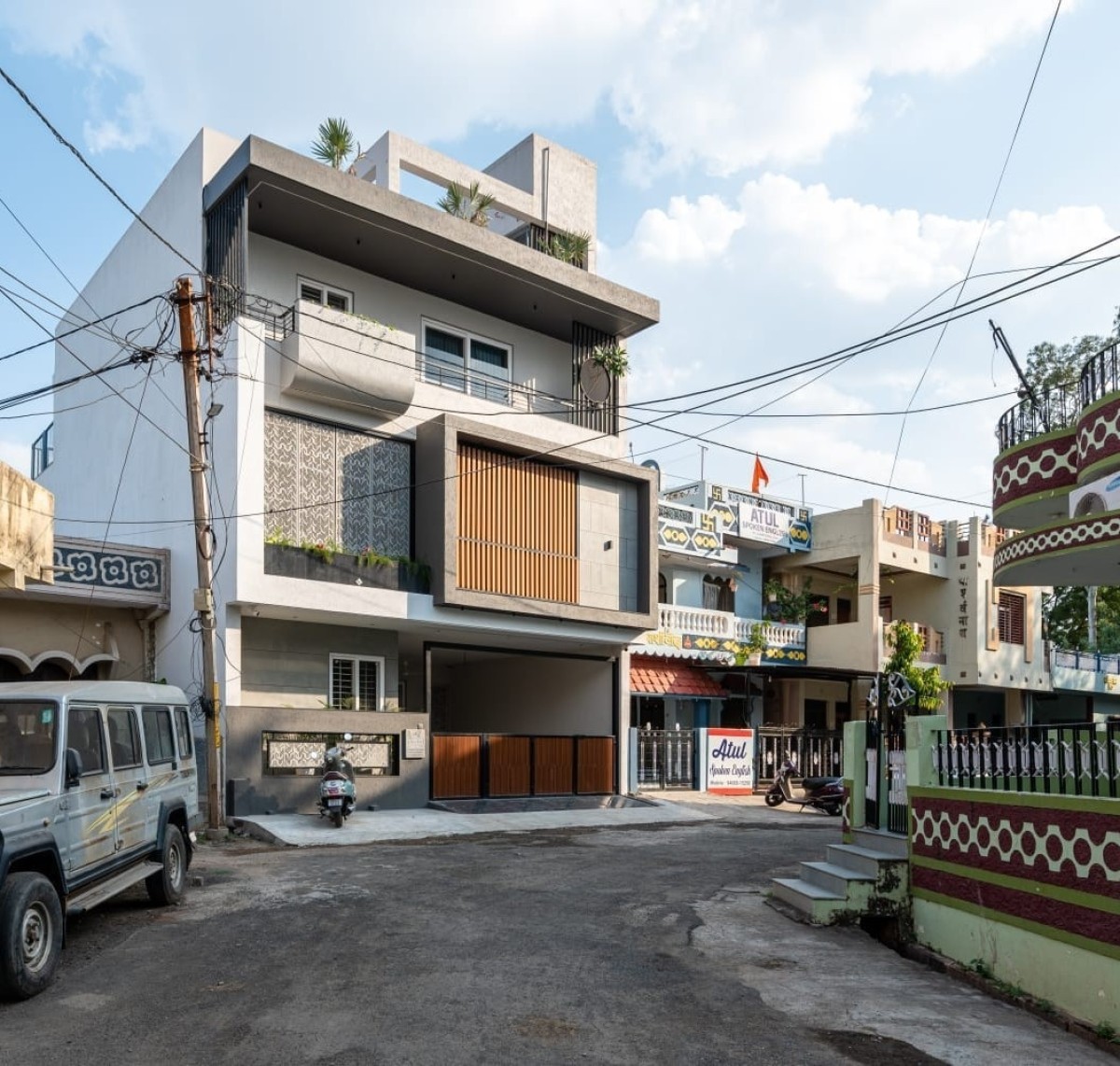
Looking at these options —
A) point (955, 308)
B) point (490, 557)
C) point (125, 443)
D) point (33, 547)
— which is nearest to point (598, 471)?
point (490, 557)

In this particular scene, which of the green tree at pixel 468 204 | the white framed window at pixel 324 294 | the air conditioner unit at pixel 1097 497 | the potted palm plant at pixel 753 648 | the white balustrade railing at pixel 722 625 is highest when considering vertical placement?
the green tree at pixel 468 204

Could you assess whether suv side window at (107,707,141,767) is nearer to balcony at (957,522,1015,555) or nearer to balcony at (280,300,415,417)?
balcony at (280,300,415,417)

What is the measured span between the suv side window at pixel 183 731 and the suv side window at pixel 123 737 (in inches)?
51.2

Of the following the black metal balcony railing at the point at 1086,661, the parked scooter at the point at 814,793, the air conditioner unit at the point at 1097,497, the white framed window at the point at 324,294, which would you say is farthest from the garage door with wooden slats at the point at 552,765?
the black metal balcony railing at the point at 1086,661

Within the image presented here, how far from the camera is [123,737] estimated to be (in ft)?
31.8

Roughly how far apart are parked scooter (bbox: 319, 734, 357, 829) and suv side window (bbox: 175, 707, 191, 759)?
5798 millimetres

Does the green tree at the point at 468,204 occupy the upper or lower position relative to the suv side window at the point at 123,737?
upper

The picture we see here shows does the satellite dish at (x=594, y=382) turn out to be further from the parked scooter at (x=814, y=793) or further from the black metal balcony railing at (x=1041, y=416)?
the black metal balcony railing at (x=1041, y=416)

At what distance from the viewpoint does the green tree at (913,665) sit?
32250 mm

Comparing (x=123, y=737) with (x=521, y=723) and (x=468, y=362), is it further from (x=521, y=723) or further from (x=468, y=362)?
(x=521, y=723)

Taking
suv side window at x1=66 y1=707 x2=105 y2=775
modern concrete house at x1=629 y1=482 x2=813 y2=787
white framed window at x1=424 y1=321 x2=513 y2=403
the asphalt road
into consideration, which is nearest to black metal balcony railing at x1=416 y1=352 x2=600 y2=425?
white framed window at x1=424 y1=321 x2=513 y2=403

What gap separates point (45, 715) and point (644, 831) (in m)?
12.6

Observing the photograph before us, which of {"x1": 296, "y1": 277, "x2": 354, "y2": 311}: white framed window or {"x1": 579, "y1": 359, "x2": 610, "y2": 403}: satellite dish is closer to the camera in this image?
{"x1": 296, "y1": 277, "x2": 354, "y2": 311}: white framed window

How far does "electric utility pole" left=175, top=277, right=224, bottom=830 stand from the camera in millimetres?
15648
